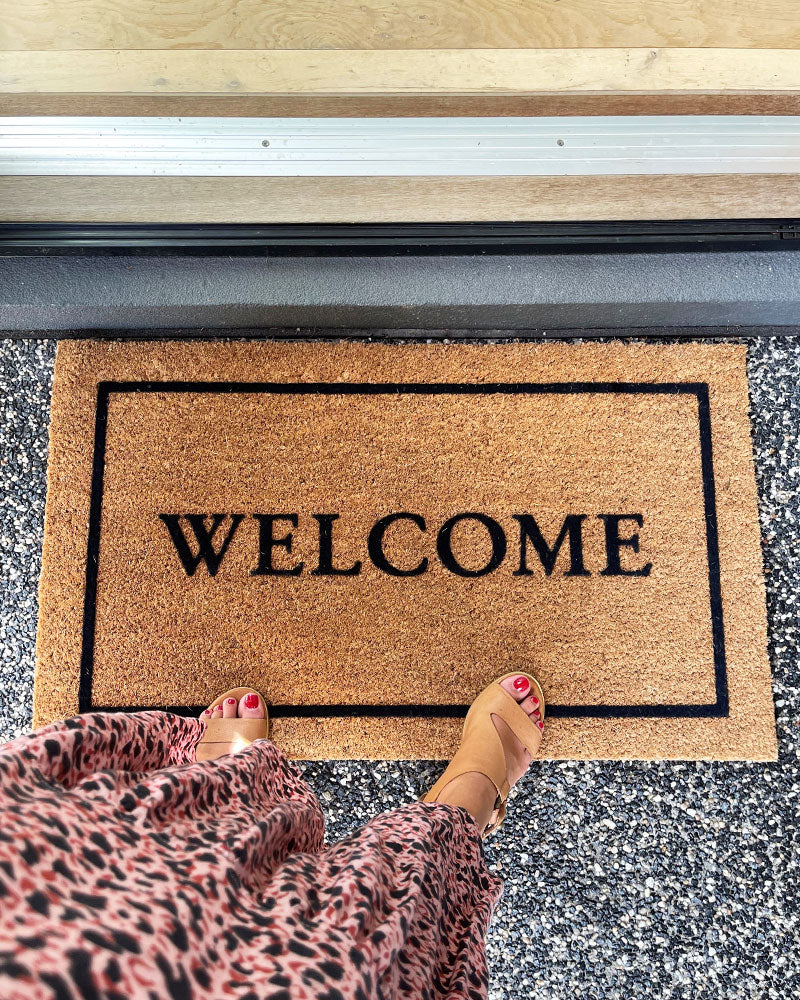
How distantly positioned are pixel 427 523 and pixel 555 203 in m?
0.64

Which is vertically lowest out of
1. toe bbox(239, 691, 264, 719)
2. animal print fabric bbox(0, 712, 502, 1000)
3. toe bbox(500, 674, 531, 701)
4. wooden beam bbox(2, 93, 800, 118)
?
animal print fabric bbox(0, 712, 502, 1000)

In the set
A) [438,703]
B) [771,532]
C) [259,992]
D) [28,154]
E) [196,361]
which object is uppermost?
[28,154]

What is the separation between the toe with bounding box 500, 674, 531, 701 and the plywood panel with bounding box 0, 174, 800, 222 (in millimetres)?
864

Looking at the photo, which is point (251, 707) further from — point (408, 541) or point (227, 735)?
point (408, 541)

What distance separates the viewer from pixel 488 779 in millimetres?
1243

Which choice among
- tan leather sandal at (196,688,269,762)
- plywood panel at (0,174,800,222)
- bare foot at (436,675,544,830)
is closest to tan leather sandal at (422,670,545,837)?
bare foot at (436,675,544,830)

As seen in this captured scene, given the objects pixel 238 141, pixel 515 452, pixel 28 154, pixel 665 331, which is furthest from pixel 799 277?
pixel 28 154

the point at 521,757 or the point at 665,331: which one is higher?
the point at 665,331

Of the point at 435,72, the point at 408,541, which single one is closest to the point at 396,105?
the point at 435,72

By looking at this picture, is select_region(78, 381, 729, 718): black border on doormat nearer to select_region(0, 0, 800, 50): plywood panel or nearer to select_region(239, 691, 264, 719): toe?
select_region(239, 691, 264, 719): toe

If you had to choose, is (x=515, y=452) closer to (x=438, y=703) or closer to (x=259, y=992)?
(x=438, y=703)

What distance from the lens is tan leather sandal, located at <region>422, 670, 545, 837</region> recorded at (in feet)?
4.09

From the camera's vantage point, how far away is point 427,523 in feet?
4.46

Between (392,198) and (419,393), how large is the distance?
408mm
